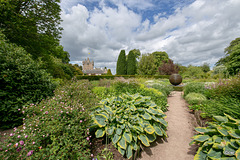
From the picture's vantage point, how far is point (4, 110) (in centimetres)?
253

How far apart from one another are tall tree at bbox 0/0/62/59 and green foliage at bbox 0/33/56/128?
4.82 metres

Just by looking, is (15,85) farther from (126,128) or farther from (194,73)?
(194,73)

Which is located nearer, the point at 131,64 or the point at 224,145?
the point at 224,145

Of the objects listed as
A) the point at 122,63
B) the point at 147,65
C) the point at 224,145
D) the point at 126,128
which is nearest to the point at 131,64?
the point at 122,63

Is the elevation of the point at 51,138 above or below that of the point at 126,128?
above

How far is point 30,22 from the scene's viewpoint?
6781 millimetres

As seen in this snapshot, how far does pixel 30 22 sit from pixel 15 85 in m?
6.46

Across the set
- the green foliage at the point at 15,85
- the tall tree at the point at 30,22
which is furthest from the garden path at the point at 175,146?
the tall tree at the point at 30,22

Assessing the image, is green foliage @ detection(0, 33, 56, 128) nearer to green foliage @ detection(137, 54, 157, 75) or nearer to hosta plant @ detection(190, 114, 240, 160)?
hosta plant @ detection(190, 114, 240, 160)

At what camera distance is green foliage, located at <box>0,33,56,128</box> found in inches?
103

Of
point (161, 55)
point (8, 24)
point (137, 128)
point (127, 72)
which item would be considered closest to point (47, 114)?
point (137, 128)

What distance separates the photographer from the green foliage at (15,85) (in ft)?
8.54

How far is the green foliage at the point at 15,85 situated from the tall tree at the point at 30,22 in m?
4.82

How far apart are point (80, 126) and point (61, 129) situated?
0.99ft
